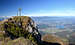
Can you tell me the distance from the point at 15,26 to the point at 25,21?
706 centimetres

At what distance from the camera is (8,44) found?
32.0m

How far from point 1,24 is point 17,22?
38.9 feet

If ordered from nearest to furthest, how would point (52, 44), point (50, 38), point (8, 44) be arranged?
point (8, 44)
point (52, 44)
point (50, 38)

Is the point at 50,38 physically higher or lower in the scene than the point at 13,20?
lower

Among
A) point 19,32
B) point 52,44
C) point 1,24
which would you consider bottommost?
point 52,44

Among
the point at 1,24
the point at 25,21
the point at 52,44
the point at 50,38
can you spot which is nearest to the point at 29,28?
the point at 25,21

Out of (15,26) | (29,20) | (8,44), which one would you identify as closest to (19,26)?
(15,26)

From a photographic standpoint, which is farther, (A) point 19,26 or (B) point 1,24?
(A) point 19,26

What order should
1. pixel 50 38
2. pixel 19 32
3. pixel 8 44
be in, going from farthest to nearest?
pixel 50 38
pixel 19 32
pixel 8 44

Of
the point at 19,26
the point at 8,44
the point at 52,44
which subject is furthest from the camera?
the point at 52,44

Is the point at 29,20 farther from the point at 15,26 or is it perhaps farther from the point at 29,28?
the point at 15,26

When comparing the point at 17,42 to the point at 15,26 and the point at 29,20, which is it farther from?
the point at 29,20

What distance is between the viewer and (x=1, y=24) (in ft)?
162

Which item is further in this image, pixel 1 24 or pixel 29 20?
pixel 29 20
